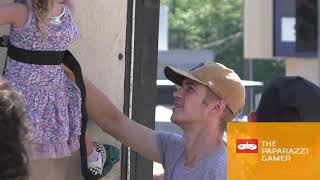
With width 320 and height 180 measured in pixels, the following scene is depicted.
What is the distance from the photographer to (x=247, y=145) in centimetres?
242

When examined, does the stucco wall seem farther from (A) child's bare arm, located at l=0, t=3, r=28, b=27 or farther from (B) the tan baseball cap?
(A) child's bare arm, located at l=0, t=3, r=28, b=27

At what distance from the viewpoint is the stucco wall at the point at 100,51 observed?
3.02 m

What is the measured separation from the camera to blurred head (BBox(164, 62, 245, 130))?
2.74 m

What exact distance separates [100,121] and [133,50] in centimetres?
41

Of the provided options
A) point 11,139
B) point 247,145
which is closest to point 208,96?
point 247,145

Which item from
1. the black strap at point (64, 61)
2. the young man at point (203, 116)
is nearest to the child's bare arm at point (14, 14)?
the black strap at point (64, 61)

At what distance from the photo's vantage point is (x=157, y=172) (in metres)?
4.93

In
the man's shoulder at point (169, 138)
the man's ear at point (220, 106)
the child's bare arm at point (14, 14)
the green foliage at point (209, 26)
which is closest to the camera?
the child's bare arm at point (14, 14)

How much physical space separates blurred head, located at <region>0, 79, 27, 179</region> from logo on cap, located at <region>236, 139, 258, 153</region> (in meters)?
0.98

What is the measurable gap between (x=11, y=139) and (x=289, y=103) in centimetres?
135

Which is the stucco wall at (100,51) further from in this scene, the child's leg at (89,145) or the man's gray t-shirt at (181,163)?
the man's gray t-shirt at (181,163)

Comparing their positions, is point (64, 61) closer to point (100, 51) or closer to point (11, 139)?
point (100, 51)

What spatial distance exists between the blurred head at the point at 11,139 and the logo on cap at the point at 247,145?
3.23 feet

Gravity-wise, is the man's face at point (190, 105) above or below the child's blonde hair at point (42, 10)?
below
